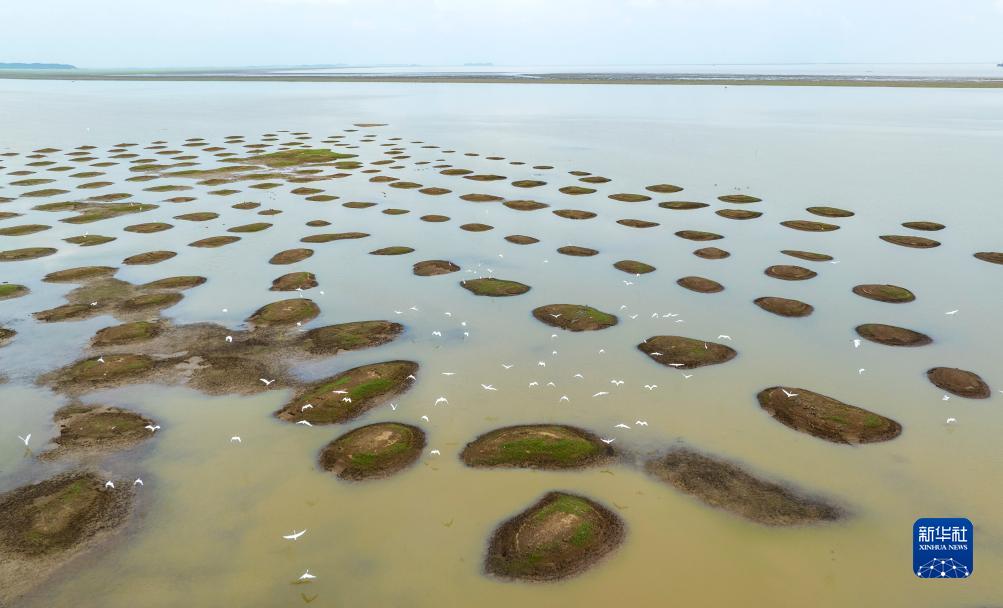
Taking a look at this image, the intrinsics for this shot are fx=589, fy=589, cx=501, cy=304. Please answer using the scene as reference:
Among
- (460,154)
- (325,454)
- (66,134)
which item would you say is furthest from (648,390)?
(66,134)

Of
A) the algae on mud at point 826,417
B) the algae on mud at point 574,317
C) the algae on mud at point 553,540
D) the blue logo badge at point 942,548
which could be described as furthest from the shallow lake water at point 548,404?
the algae on mud at point 574,317

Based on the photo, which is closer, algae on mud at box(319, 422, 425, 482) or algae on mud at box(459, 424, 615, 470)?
algae on mud at box(319, 422, 425, 482)

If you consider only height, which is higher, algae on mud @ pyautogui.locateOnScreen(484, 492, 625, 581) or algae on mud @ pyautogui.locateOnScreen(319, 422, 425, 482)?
algae on mud @ pyautogui.locateOnScreen(484, 492, 625, 581)

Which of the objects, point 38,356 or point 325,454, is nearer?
point 325,454

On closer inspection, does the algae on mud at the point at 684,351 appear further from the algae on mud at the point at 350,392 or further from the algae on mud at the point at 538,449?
the algae on mud at the point at 350,392

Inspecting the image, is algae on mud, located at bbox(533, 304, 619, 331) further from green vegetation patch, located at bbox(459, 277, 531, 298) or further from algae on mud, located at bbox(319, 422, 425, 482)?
algae on mud, located at bbox(319, 422, 425, 482)

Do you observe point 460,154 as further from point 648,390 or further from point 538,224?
point 648,390

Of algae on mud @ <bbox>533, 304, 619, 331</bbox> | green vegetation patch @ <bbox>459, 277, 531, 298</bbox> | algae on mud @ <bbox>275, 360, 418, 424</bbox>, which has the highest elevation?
algae on mud @ <bbox>533, 304, 619, 331</bbox>

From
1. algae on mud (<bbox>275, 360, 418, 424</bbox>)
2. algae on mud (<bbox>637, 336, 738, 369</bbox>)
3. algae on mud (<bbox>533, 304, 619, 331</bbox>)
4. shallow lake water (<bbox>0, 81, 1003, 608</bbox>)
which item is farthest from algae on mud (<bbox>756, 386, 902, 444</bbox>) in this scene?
algae on mud (<bbox>275, 360, 418, 424</bbox>)
